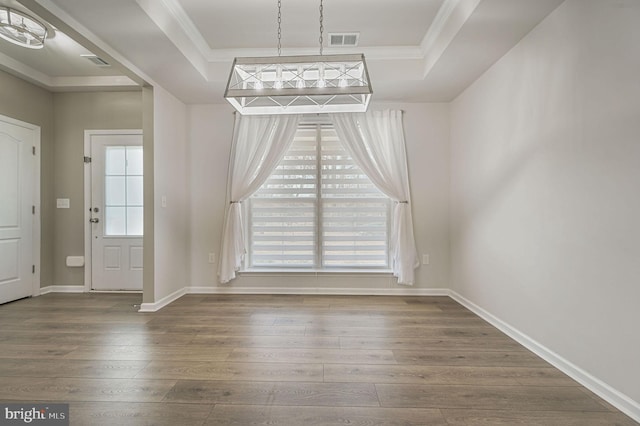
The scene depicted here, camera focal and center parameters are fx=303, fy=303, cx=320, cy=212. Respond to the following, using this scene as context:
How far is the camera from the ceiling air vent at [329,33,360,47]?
2986mm

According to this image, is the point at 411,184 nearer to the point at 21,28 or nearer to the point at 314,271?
the point at 314,271

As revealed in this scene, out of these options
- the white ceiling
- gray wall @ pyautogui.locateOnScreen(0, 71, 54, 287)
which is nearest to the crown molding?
the white ceiling

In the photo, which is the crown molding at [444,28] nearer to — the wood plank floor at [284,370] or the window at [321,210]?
the window at [321,210]

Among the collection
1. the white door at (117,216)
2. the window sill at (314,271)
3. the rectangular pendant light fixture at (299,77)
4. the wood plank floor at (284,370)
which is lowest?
the wood plank floor at (284,370)

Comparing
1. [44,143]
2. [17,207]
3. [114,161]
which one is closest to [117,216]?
[114,161]

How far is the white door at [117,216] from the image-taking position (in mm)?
4121

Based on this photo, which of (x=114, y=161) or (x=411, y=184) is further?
(x=114, y=161)

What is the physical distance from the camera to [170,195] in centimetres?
367

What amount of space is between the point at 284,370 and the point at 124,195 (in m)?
3.44

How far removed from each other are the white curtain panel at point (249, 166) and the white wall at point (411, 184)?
0.65 ft

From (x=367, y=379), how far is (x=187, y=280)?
2942mm

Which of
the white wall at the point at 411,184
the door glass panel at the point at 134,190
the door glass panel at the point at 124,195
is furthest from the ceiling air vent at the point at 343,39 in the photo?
the door glass panel at the point at 134,190

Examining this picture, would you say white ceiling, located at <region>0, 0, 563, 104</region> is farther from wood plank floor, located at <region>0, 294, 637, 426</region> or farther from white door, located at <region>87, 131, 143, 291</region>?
wood plank floor, located at <region>0, 294, 637, 426</region>

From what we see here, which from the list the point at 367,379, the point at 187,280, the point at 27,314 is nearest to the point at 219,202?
the point at 187,280
